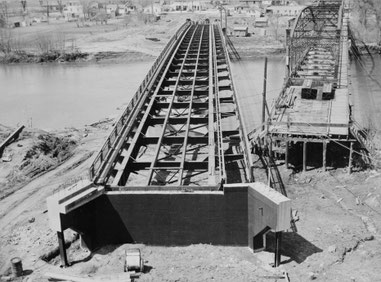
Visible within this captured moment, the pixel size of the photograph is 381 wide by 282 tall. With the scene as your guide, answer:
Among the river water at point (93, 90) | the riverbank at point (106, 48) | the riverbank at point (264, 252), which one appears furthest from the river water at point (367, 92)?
the riverbank at point (106, 48)

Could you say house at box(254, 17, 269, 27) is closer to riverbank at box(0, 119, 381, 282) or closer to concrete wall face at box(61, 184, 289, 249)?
riverbank at box(0, 119, 381, 282)

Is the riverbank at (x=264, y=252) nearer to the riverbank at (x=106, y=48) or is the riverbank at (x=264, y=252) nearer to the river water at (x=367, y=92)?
the river water at (x=367, y=92)

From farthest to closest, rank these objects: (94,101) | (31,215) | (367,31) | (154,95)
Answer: (367,31) < (94,101) < (154,95) < (31,215)

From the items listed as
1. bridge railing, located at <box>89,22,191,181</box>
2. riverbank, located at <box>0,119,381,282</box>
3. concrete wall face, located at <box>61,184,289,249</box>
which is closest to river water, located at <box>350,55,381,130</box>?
riverbank, located at <box>0,119,381,282</box>

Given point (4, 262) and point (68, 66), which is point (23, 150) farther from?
point (68, 66)

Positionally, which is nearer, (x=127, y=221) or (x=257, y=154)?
(x=127, y=221)

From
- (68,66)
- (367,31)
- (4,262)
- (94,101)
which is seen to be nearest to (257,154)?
(4,262)
